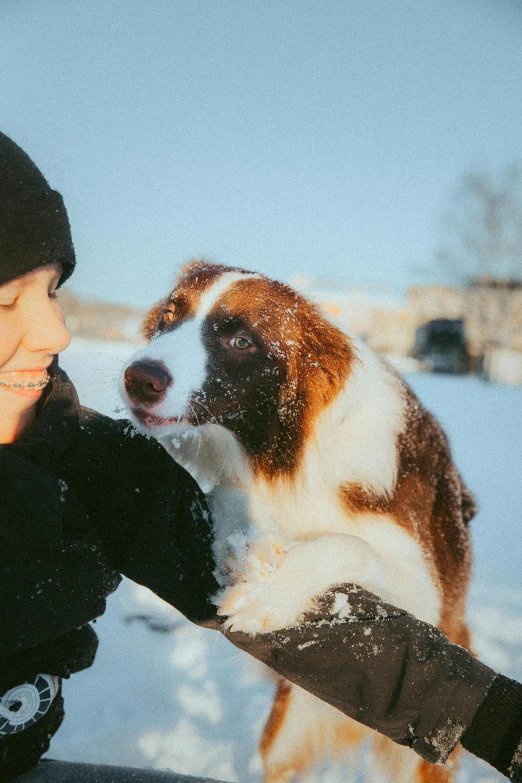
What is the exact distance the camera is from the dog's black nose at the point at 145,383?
66.4 inches

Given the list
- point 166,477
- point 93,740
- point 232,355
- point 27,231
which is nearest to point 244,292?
point 232,355

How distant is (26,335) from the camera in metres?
1.30

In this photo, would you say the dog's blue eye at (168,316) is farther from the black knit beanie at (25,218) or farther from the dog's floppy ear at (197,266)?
the black knit beanie at (25,218)

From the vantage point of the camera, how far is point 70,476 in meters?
1.51

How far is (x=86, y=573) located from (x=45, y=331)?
0.63 meters

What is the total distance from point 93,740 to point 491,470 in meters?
5.69

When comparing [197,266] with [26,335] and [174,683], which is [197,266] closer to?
[26,335]

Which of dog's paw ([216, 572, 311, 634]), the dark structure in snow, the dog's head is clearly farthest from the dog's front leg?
the dark structure in snow

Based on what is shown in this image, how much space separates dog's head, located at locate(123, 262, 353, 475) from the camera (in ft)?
6.25

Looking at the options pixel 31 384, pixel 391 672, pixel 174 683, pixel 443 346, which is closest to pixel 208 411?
pixel 31 384

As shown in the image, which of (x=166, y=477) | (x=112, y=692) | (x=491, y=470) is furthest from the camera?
(x=491, y=470)

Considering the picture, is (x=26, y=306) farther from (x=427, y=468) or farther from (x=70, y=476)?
(x=427, y=468)

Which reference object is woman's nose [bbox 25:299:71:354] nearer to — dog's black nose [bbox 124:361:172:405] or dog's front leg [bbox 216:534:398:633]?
dog's black nose [bbox 124:361:172:405]

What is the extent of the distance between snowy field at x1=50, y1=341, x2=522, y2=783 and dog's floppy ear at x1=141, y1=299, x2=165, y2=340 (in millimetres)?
151
